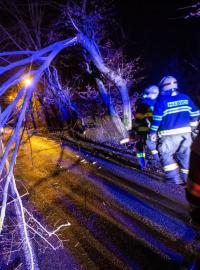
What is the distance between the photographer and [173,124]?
4.27 metres

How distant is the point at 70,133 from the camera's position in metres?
14.3

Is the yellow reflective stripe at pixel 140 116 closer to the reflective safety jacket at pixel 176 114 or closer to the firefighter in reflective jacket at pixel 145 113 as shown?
the firefighter in reflective jacket at pixel 145 113

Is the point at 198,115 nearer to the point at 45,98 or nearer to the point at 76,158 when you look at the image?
the point at 76,158

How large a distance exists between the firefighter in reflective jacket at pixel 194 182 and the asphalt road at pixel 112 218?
0.62m

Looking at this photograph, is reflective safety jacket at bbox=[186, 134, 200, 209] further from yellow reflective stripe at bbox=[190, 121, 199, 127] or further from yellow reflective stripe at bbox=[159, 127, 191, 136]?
yellow reflective stripe at bbox=[190, 121, 199, 127]

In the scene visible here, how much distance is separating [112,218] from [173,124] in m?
1.92

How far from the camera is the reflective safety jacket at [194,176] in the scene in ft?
7.33

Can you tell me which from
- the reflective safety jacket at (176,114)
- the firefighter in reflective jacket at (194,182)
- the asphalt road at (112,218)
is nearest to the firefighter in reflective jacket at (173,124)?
the reflective safety jacket at (176,114)

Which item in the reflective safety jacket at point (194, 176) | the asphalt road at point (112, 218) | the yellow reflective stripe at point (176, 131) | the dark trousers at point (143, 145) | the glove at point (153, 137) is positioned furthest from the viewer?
the dark trousers at point (143, 145)

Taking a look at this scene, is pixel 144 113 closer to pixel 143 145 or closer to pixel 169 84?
pixel 143 145

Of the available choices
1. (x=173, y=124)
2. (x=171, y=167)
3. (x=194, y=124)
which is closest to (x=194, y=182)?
(x=173, y=124)

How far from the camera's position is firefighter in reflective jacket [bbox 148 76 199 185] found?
4.20 meters

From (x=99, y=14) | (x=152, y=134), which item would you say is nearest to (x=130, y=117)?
(x=99, y=14)

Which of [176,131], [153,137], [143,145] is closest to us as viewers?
[176,131]
